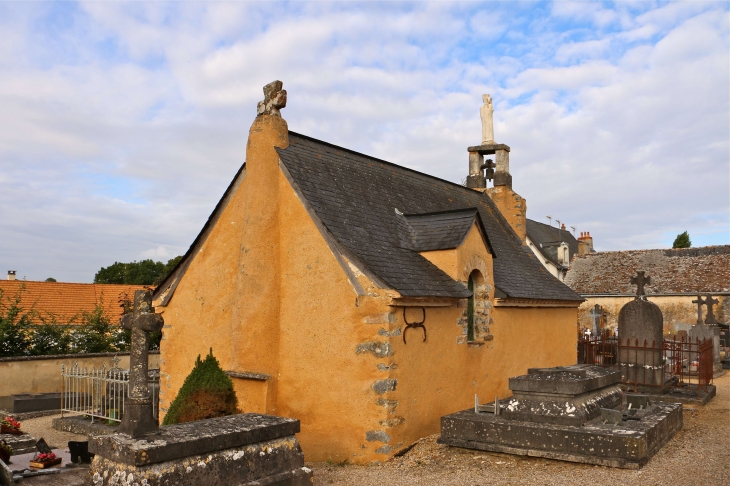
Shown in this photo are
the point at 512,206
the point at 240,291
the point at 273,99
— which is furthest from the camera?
the point at 512,206

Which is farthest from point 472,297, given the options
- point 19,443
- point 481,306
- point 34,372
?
point 34,372

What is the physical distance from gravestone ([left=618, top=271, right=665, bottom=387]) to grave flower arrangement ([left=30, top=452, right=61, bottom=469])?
1272 centimetres

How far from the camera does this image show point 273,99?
1084 cm

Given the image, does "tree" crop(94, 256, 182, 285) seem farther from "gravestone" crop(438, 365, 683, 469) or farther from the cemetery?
"gravestone" crop(438, 365, 683, 469)

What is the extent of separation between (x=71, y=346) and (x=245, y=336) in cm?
1142

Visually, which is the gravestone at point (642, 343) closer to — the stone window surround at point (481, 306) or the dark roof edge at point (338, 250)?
the stone window surround at point (481, 306)

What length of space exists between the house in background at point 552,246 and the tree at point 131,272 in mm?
31840

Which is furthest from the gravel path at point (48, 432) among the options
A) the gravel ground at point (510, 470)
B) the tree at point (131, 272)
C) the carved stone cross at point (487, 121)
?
the tree at point (131, 272)

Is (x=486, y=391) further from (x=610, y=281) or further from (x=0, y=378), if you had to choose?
(x=610, y=281)

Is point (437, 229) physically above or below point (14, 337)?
above

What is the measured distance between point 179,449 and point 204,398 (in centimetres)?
271

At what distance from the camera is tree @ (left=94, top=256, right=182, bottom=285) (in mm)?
51497

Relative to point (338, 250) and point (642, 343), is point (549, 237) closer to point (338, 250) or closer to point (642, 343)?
point (642, 343)

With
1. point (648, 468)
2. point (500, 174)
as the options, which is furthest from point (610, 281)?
point (648, 468)
